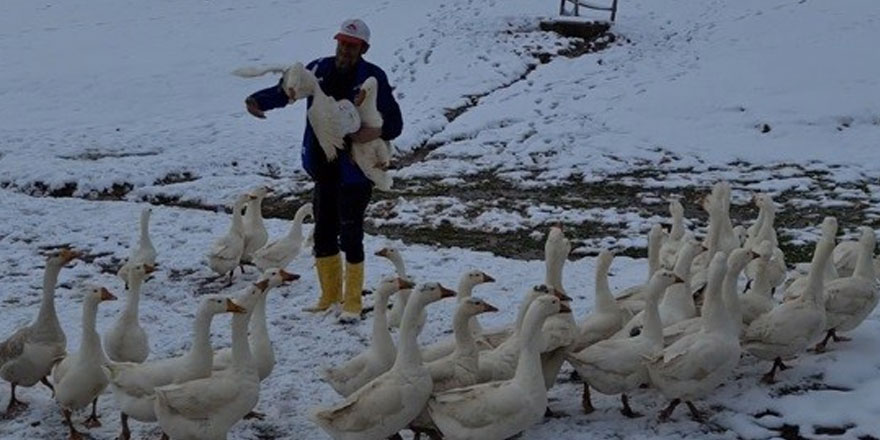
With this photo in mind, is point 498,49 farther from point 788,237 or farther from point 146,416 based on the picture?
point 146,416

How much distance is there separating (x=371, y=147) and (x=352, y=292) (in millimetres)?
1270

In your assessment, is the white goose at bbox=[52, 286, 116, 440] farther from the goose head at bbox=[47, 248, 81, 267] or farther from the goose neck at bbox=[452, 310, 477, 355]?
the goose neck at bbox=[452, 310, 477, 355]

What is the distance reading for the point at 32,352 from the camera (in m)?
6.82

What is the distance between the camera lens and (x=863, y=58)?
19.9 metres

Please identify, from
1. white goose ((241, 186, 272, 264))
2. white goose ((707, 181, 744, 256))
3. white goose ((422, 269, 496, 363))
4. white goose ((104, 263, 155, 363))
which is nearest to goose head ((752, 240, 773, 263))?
white goose ((707, 181, 744, 256))

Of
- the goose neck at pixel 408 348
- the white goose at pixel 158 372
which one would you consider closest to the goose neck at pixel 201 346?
the white goose at pixel 158 372

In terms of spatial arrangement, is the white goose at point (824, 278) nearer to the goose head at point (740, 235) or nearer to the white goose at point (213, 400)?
the goose head at point (740, 235)

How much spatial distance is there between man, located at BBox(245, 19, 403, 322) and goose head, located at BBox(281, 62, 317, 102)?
0.45ft

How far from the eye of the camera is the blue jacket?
788 cm

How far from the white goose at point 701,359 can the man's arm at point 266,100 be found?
Answer: 3463mm

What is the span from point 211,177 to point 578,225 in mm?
5514

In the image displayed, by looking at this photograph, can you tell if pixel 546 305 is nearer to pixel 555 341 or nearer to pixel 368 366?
pixel 555 341

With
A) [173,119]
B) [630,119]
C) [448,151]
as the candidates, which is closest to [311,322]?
[448,151]

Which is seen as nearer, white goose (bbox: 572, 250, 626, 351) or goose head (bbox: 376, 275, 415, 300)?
goose head (bbox: 376, 275, 415, 300)
